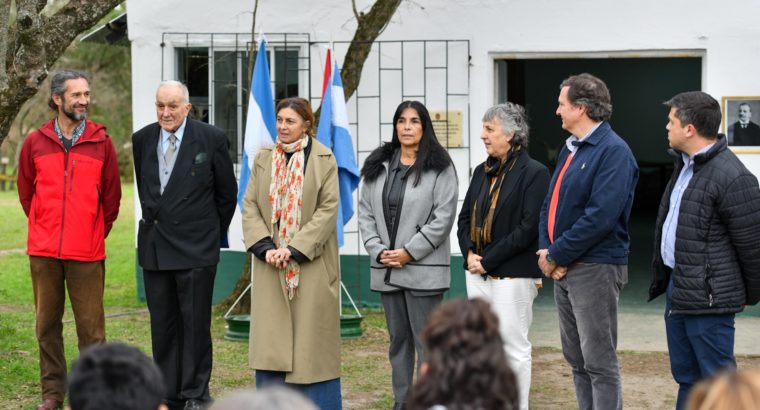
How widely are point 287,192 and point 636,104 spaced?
1797 cm

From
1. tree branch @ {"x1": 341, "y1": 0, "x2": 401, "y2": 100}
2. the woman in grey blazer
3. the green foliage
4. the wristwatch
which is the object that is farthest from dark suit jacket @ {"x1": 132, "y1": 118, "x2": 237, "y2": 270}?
the green foliage

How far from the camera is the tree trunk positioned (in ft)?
23.5

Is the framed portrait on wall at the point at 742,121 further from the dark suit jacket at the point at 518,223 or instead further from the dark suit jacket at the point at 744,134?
the dark suit jacket at the point at 518,223

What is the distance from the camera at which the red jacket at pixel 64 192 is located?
6.63m

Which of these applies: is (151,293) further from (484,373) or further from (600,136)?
(484,373)

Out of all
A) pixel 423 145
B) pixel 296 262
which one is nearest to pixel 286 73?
pixel 423 145

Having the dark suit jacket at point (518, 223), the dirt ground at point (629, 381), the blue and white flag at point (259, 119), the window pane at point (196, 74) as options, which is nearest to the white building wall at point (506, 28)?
the window pane at point (196, 74)

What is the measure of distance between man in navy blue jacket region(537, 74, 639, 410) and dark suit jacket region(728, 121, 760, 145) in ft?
14.5

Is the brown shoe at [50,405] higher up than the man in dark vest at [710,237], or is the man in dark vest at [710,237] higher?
the man in dark vest at [710,237]

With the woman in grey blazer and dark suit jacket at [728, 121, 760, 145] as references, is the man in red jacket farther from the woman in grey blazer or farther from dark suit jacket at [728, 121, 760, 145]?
A: dark suit jacket at [728, 121, 760, 145]

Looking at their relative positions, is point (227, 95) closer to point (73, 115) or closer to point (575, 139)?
point (73, 115)

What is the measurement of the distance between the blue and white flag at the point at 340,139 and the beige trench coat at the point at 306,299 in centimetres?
195

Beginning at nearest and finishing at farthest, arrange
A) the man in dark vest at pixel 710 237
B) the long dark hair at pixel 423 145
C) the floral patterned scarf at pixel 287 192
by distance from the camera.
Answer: the man in dark vest at pixel 710 237
the floral patterned scarf at pixel 287 192
the long dark hair at pixel 423 145

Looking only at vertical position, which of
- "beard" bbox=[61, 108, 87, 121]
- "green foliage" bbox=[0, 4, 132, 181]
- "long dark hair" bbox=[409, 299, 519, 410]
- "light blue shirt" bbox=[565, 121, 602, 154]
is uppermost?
"green foliage" bbox=[0, 4, 132, 181]
